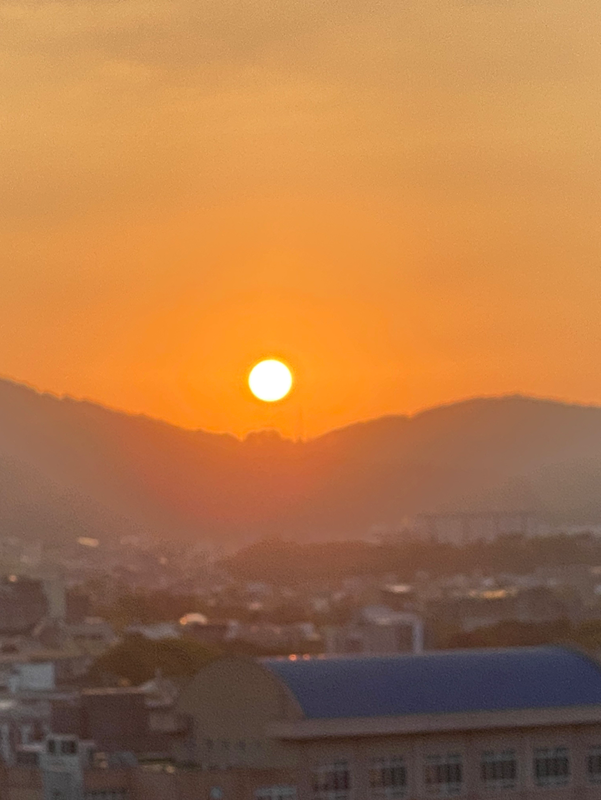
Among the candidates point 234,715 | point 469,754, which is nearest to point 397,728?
point 469,754

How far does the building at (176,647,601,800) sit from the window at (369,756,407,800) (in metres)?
0.01

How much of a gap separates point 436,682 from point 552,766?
2.14 meters

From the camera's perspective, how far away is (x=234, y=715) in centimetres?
3094

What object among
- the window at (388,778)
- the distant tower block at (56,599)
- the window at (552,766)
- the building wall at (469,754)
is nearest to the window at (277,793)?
the building wall at (469,754)

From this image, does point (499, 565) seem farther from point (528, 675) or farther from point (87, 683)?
point (528, 675)

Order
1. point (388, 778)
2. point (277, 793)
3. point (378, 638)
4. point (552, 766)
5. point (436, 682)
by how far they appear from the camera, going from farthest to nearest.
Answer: point (378, 638) → point (552, 766) → point (436, 682) → point (388, 778) → point (277, 793)

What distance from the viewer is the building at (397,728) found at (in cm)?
3036

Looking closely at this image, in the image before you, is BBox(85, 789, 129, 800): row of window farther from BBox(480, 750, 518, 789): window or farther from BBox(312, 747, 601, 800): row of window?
BBox(480, 750, 518, 789): window

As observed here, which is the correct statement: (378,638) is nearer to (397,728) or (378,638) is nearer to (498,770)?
(498,770)

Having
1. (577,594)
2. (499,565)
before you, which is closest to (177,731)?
(577,594)

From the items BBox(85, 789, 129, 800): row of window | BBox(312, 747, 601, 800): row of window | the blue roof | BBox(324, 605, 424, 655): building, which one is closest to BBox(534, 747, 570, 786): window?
BBox(312, 747, 601, 800): row of window

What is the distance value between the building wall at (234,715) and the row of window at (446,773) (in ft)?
2.68

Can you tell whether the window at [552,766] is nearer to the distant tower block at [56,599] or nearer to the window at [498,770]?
the window at [498,770]

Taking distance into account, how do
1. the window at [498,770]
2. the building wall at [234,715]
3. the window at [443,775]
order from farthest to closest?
1. the window at [498,770]
2. the window at [443,775]
3. the building wall at [234,715]
